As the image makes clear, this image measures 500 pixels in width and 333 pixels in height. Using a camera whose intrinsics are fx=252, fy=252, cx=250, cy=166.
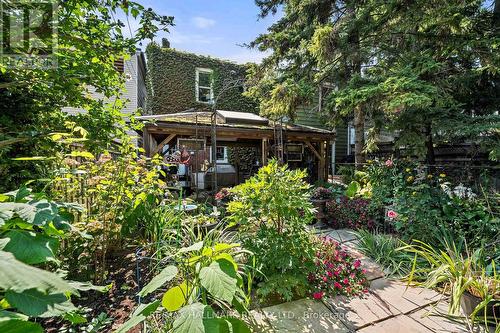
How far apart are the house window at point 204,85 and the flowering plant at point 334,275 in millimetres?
10398

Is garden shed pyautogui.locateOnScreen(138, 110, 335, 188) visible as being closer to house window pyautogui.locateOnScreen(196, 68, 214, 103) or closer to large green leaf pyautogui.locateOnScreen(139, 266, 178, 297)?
house window pyautogui.locateOnScreen(196, 68, 214, 103)

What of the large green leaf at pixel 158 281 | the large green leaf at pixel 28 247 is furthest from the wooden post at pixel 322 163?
the large green leaf at pixel 28 247

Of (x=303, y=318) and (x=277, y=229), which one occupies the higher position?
(x=277, y=229)

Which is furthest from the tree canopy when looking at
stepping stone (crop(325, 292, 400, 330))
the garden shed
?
Result: stepping stone (crop(325, 292, 400, 330))

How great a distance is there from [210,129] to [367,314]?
558cm

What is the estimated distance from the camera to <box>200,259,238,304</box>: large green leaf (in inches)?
46.5

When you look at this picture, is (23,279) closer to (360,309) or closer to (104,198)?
(104,198)

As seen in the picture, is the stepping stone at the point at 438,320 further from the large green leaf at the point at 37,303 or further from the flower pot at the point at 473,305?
the large green leaf at the point at 37,303

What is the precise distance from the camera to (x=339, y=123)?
346 inches

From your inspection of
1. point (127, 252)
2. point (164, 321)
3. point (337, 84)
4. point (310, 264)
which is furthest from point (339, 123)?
point (164, 321)

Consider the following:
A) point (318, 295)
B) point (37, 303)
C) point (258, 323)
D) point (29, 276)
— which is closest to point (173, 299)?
point (37, 303)

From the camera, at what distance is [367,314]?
8.22 ft

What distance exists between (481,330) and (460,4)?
258 inches

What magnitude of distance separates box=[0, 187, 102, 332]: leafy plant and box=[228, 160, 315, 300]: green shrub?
1.70 meters
